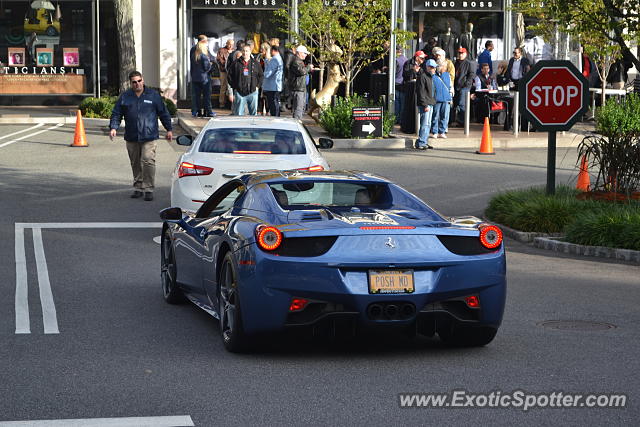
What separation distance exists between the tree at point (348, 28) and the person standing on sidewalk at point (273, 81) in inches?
62.1

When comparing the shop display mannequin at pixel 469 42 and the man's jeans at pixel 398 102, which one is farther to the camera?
the shop display mannequin at pixel 469 42

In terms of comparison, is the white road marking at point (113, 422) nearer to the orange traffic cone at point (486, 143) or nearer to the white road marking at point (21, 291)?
the white road marking at point (21, 291)

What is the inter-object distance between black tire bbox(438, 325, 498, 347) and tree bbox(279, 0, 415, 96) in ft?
72.1

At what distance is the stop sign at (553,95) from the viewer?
1636 cm

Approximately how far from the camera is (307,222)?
26.7ft

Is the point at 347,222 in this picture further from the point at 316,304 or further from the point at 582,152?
the point at 582,152

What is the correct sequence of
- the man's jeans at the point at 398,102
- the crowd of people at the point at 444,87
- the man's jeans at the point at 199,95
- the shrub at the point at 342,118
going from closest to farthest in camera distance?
the crowd of people at the point at 444,87 < the shrub at the point at 342,118 < the man's jeans at the point at 398,102 < the man's jeans at the point at 199,95

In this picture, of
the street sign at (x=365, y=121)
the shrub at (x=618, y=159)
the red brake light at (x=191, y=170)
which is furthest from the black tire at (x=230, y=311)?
the street sign at (x=365, y=121)

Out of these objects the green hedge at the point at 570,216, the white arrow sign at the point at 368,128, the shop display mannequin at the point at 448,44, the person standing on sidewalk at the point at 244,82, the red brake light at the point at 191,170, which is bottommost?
the green hedge at the point at 570,216

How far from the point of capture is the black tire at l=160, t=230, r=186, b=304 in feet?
34.5

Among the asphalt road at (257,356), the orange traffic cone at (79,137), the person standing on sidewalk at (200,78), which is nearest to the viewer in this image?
the asphalt road at (257,356)

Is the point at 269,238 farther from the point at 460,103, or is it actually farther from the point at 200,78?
the point at 200,78

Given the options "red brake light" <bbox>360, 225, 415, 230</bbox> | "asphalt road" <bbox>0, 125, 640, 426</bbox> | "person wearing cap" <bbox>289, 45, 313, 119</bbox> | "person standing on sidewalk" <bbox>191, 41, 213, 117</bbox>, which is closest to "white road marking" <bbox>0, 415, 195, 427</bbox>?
"asphalt road" <bbox>0, 125, 640, 426</bbox>

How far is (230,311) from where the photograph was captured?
333 inches
